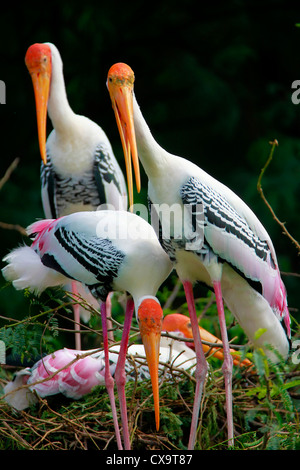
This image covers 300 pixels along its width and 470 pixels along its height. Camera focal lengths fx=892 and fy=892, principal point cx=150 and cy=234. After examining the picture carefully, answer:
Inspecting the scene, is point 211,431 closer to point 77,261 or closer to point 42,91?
point 77,261

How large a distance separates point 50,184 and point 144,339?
1.47 meters

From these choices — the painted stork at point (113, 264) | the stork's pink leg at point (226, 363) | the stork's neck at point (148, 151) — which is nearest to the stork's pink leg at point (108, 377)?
the painted stork at point (113, 264)

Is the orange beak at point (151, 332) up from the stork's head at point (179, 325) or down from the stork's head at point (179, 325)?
up

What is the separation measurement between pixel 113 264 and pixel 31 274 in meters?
0.45

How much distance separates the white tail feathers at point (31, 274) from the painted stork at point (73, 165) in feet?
2.19

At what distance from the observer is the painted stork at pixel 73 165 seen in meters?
4.20

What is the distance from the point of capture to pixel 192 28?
6691 mm

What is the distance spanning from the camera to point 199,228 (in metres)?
3.00

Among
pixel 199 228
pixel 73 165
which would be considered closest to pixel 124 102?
pixel 199 228

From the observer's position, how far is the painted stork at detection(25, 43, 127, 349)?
13.8 ft

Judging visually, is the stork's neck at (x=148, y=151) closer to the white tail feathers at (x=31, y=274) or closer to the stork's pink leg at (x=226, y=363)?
the stork's pink leg at (x=226, y=363)

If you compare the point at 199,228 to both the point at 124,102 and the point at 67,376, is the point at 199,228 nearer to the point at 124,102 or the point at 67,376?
the point at 124,102

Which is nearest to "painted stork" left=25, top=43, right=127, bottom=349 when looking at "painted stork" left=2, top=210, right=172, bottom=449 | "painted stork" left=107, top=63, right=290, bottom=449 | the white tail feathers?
the white tail feathers

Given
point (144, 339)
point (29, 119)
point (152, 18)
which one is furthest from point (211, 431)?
point (152, 18)
